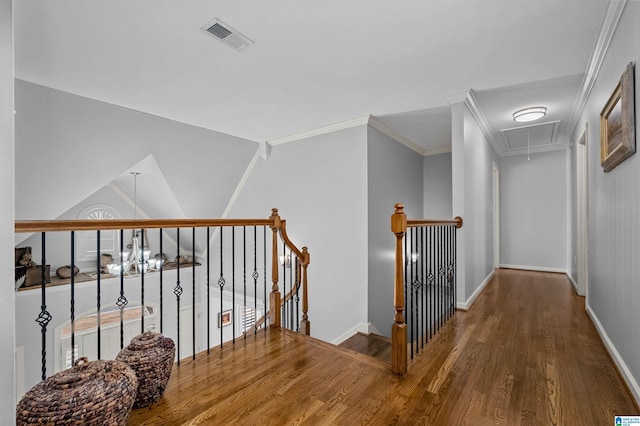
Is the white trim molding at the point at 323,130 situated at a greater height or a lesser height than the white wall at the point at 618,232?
greater

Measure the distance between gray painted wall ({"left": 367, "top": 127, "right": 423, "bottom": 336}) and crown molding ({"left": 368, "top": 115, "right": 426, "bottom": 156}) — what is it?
7 cm

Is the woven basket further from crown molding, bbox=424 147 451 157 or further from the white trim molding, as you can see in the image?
crown molding, bbox=424 147 451 157

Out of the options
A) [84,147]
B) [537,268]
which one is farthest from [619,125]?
[84,147]

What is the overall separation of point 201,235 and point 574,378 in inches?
273

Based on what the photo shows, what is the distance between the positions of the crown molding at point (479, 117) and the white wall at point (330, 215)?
132 cm

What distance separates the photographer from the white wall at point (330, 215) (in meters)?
4.20

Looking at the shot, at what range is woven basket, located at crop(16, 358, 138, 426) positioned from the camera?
45.1 inches

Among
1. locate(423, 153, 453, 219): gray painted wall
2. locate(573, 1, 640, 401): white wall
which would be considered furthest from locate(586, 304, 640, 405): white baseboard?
locate(423, 153, 453, 219): gray painted wall

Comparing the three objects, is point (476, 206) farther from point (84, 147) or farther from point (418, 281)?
point (84, 147)

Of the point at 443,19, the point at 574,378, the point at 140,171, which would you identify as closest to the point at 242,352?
the point at 574,378

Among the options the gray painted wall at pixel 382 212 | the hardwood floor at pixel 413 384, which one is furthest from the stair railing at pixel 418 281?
the gray painted wall at pixel 382 212

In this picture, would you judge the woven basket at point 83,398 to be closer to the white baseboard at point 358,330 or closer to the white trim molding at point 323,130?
the white baseboard at point 358,330

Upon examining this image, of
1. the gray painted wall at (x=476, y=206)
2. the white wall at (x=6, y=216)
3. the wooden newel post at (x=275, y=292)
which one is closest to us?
the white wall at (x=6, y=216)

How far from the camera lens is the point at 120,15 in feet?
6.83
